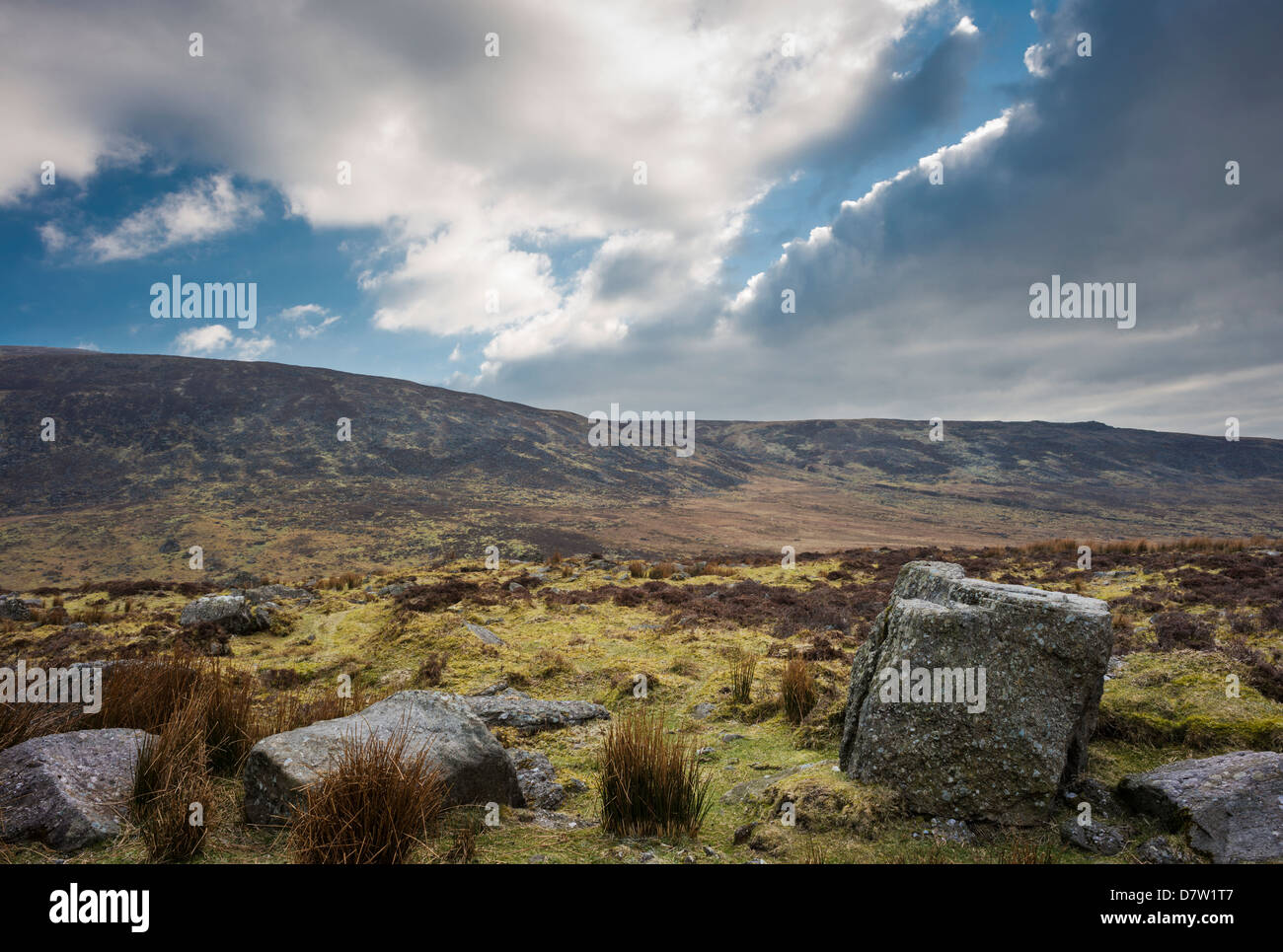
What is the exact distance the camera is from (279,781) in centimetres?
427

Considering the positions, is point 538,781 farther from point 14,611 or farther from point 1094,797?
point 14,611

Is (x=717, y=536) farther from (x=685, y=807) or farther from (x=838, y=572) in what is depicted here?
(x=685, y=807)

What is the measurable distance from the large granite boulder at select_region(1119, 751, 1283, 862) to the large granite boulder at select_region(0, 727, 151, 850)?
7.52 m

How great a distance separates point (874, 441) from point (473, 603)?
157032mm

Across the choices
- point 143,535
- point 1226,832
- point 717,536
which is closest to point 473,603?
point 1226,832

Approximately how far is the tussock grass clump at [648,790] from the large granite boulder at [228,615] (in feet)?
43.6

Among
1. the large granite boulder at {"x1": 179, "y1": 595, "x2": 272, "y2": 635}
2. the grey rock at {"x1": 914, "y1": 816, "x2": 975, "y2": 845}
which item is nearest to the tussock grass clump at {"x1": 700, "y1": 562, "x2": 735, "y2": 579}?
the large granite boulder at {"x1": 179, "y1": 595, "x2": 272, "y2": 635}

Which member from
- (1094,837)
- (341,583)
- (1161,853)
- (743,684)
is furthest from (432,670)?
(341,583)

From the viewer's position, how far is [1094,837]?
442 cm

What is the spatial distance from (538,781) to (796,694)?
12.3 feet

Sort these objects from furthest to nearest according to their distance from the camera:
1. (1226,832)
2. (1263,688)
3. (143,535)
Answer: (143,535)
(1263,688)
(1226,832)

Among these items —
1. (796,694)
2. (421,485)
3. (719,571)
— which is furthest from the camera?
(421,485)

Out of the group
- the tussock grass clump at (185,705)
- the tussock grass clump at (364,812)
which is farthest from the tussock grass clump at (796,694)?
the tussock grass clump at (185,705)

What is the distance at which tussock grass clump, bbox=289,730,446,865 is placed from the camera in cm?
368
